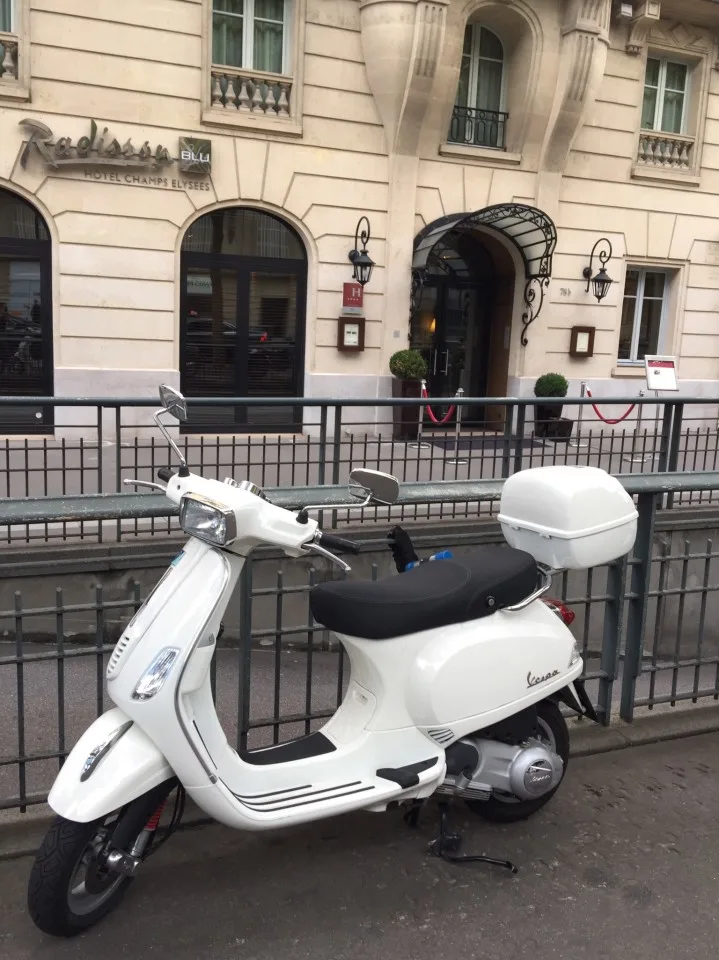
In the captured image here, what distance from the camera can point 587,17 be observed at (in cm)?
1328

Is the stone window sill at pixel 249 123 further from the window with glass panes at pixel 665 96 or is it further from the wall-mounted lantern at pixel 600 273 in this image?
the window with glass panes at pixel 665 96

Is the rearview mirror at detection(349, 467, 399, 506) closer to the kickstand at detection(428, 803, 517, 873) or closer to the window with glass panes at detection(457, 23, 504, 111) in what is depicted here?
the kickstand at detection(428, 803, 517, 873)

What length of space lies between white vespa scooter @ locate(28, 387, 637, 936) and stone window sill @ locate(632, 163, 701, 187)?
13.5 metres


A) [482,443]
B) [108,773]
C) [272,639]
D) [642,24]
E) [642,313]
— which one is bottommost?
[272,639]

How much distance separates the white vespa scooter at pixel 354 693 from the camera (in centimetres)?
242

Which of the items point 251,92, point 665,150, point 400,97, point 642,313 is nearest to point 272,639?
point 251,92

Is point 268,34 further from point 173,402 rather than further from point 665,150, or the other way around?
point 173,402

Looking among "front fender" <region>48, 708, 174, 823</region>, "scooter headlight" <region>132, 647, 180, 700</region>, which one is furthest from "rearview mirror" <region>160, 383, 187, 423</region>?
"front fender" <region>48, 708, 174, 823</region>

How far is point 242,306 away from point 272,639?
878 cm

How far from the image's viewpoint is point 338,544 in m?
2.50

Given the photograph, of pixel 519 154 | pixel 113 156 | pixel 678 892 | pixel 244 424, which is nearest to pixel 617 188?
pixel 519 154

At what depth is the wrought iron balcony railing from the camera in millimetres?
13812

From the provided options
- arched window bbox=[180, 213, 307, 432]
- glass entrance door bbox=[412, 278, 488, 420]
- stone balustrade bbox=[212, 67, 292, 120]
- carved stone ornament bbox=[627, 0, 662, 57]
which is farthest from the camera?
glass entrance door bbox=[412, 278, 488, 420]

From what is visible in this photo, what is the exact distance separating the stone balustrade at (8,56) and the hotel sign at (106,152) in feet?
2.06
